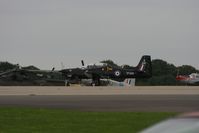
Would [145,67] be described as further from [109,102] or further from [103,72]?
[109,102]

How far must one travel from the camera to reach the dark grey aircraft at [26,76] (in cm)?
8350

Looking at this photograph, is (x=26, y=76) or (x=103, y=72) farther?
(x=26, y=76)

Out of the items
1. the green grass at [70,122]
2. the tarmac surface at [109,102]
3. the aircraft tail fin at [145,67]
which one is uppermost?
the aircraft tail fin at [145,67]

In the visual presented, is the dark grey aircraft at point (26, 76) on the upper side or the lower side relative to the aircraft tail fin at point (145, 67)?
lower

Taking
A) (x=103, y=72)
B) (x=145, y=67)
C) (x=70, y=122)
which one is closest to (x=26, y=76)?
(x=103, y=72)

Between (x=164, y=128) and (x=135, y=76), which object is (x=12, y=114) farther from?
(x=135, y=76)

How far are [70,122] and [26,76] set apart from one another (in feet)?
216

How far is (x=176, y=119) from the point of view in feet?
17.7

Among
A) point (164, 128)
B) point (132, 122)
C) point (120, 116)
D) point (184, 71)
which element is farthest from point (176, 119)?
point (184, 71)

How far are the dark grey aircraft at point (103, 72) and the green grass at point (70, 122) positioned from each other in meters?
56.8

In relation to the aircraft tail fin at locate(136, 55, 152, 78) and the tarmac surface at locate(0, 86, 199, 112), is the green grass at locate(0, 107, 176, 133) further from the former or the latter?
the aircraft tail fin at locate(136, 55, 152, 78)

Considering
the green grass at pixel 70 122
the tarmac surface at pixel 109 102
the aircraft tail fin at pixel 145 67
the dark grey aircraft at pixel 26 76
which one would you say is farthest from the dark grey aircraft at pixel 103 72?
the green grass at pixel 70 122

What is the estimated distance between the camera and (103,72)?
3137 inches

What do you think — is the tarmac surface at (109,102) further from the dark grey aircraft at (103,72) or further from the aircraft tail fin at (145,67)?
the aircraft tail fin at (145,67)
